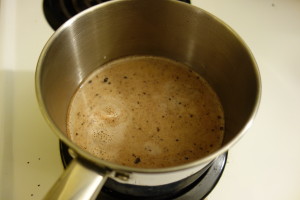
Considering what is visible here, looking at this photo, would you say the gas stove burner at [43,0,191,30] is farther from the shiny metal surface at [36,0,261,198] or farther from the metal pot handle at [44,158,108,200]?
the metal pot handle at [44,158,108,200]

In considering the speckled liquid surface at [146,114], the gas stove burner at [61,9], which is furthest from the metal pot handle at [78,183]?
the gas stove burner at [61,9]

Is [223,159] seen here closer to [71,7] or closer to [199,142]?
[199,142]

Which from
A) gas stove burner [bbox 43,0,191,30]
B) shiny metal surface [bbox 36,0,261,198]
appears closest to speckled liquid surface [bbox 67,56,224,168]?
shiny metal surface [bbox 36,0,261,198]

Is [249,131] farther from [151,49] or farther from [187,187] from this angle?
[151,49]

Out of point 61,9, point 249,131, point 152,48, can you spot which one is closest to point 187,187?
point 249,131

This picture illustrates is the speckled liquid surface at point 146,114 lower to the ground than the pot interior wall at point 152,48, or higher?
lower

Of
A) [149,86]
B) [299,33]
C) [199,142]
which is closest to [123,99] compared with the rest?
[149,86]

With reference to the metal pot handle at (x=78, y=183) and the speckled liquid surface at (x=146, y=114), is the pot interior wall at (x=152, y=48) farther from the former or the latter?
the metal pot handle at (x=78, y=183)
